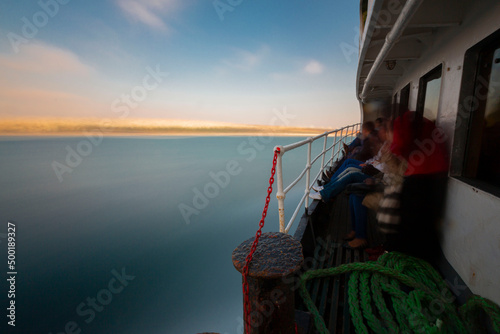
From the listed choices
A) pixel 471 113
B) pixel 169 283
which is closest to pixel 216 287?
pixel 169 283

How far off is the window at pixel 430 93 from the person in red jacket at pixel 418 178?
0.88 metres

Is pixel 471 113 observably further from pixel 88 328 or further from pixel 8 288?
pixel 8 288

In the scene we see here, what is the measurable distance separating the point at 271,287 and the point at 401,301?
1.23 m

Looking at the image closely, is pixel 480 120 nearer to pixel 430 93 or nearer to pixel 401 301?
pixel 401 301

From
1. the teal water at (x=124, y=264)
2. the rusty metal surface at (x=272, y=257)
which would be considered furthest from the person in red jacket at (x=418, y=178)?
the teal water at (x=124, y=264)

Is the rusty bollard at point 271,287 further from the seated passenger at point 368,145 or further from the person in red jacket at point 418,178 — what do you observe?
the seated passenger at point 368,145

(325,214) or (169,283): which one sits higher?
(325,214)

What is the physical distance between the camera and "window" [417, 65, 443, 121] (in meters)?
2.44

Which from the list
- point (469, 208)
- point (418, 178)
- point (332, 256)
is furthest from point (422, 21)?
point (332, 256)

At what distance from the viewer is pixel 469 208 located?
1463 millimetres

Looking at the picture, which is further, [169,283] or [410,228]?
[169,283]

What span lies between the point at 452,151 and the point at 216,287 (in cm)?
944

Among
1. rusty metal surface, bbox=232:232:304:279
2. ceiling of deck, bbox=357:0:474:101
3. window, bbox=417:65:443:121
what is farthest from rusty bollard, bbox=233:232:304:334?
window, bbox=417:65:443:121

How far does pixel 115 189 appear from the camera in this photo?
21.2 metres
